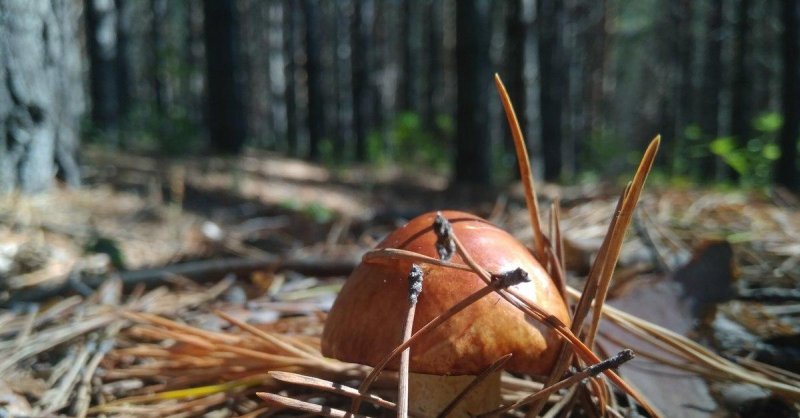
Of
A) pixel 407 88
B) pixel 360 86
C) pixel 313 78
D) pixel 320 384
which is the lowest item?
pixel 407 88

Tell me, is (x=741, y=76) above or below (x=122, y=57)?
below

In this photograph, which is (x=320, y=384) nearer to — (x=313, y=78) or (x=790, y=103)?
(x=790, y=103)

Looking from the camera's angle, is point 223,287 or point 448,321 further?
point 223,287

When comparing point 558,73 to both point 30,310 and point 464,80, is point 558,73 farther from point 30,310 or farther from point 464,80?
point 30,310

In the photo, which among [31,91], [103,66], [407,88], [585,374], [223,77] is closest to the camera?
[585,374]

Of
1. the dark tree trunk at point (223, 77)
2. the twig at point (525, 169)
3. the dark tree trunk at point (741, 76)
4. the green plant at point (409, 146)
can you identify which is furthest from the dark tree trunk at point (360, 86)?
the twig at point (525, 169)

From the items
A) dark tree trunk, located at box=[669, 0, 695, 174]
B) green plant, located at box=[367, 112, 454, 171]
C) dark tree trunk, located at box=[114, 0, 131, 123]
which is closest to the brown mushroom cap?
green plant, located at box=[367, 112, 454, 171]

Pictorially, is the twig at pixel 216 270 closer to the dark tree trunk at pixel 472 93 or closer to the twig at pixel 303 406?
the twig at pixel 303 406

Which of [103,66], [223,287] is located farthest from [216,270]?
[103,66]
